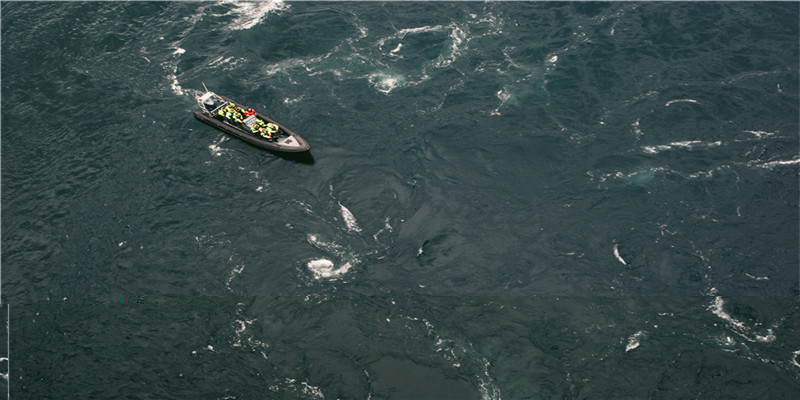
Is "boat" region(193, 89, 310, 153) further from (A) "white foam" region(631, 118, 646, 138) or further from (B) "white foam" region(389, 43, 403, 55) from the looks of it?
(A) "white foam" region(631, 118, 646, 138)

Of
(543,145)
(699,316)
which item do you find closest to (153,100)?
(543,145)

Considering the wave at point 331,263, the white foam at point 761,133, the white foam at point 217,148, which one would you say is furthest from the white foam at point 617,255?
the white foam at point 217,148

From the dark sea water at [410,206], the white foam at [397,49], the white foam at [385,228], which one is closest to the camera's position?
the dark sea water at [410,206]

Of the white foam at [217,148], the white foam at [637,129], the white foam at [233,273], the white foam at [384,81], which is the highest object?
the white foam at [384,81]

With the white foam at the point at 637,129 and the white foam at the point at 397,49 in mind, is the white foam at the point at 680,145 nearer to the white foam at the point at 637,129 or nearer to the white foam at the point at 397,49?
the white foam at the point at 637,129

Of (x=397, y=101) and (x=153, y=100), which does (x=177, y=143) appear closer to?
(x=153, y=100)

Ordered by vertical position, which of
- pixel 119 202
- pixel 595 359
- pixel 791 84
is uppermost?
pixel 791 84
